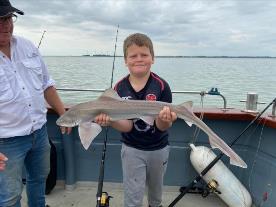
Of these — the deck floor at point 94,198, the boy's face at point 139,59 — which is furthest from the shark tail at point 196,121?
the deck floor at point 94,198

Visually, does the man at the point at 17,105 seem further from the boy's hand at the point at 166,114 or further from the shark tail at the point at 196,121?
the shark tail at the point at 196,121

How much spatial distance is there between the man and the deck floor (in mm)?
1350

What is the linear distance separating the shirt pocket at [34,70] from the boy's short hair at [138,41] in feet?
2.81

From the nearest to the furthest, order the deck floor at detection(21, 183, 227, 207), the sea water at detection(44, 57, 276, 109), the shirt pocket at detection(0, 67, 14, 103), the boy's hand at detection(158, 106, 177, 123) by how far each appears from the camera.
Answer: the boy's hand at detection(158, 106, 177, 123)
the shirt pocket at detection(0, 67, 14, 103)
the deck floor at detection(21, 183, 227, 207)
the sea water at detection(44, 57, 276, 109)

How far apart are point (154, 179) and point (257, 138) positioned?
71.0 inches

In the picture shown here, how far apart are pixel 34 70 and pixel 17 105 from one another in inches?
A: 16.6

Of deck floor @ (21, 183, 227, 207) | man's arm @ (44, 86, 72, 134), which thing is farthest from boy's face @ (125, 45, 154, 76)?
deck floor @ (21, 183, 227, 207)

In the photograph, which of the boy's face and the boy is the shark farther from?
the boy's face

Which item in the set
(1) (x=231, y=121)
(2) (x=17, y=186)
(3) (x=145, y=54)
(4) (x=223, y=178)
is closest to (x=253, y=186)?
(4) (x=223, y=178)

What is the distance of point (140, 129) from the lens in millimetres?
3086

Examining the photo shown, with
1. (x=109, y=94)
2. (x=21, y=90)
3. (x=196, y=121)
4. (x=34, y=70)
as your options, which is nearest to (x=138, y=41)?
(x=109, y=94)

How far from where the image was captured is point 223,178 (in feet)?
13.6

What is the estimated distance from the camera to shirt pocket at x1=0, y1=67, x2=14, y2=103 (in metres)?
2.81

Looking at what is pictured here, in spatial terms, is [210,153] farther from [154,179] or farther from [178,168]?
[154,179]
